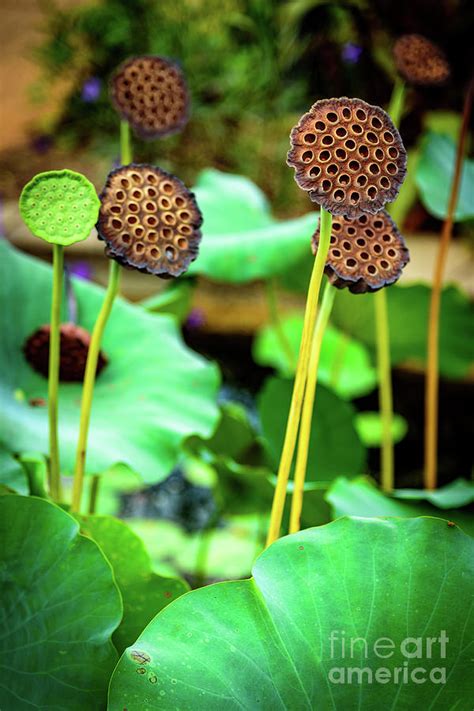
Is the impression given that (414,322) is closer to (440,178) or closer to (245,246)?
(440,178)

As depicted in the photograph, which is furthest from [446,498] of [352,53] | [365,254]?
[352,53]

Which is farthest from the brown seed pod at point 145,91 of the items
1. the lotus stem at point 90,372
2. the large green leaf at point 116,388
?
the large green leaf at point 116,388

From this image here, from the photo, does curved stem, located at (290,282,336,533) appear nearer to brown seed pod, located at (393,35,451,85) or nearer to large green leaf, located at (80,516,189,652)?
large green leaf, located at (80,516,189,652)

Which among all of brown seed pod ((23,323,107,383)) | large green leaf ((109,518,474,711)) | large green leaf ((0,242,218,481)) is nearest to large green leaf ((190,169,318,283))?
large green leaf ((0,242,218,481))

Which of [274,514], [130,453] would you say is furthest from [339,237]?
[130,453]

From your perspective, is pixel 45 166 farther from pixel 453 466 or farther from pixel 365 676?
pixel 365 676

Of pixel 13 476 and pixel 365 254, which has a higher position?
pixel 365 254

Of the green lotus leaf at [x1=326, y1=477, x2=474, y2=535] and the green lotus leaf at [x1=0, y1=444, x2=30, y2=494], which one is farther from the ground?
the green lotus leaf at [x1=0, y1=444, x2=30, y2=494]
